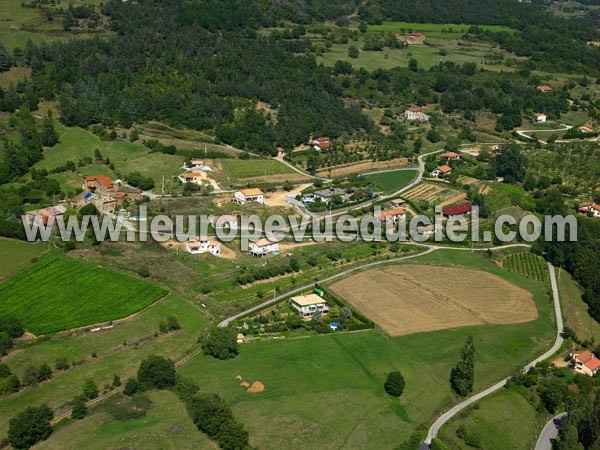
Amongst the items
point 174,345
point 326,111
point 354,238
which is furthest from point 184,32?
point 174,345

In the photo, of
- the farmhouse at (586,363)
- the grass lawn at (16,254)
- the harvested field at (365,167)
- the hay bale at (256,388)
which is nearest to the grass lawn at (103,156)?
the grass lawn at (16,254)

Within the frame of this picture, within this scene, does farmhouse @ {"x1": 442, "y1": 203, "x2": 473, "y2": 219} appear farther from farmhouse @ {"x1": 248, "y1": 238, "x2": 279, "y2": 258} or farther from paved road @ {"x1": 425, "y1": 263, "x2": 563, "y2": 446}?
farmhouse @ {"x1": 248, "y1": 238, "x2": 279, "y2": 258}

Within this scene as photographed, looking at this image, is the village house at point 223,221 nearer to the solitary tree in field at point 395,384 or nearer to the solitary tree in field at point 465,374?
the solitary tree in field at point 395,384

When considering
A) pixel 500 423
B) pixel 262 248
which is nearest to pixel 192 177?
pixel 262 248

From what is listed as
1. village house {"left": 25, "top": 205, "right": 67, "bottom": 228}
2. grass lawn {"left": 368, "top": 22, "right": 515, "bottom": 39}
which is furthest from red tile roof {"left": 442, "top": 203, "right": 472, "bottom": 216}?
grass lawn {"left": 368, "top": 22, "right": 515, "bottom": 39}

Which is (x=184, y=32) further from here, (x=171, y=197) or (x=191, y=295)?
(x=191, y=295)

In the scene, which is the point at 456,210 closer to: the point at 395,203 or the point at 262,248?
the point at 395,203
